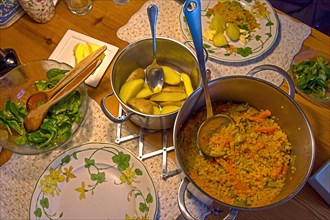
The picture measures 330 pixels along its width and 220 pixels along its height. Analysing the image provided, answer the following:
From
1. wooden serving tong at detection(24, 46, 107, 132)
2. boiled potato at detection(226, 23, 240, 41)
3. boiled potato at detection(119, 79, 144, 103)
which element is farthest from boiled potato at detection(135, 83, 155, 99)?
boiled potato at detection(226, 23, 240, 41)

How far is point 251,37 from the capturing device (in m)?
0.93

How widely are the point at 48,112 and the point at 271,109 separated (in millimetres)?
491

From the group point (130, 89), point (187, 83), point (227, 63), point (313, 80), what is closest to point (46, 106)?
point (130, 89)

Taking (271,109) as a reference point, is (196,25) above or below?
above

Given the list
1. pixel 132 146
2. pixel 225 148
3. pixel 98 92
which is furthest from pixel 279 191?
pixel 98 92

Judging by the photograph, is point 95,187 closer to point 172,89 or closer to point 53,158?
point 53,158

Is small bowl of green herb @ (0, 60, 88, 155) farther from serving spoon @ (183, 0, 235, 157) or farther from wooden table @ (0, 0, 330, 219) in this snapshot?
serving spoon @ (183, 0, 235, 157)

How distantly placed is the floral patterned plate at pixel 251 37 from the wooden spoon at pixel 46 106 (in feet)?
1.00

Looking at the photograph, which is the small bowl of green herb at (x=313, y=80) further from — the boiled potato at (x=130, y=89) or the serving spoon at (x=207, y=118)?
the boiled potato at (x=130, y=89)

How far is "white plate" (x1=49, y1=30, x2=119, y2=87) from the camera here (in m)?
0.88

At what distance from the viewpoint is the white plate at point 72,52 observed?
2.87 feet

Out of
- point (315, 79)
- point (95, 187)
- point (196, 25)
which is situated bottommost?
point (95, 187)

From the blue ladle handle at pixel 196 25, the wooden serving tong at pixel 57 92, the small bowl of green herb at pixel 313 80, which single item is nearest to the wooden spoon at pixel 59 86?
the wooden serving tong at pixel 57 92

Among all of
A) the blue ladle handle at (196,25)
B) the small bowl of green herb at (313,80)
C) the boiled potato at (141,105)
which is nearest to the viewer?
the blue ladle handle at (196,25)
